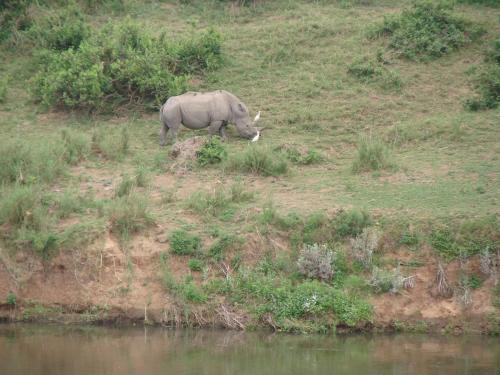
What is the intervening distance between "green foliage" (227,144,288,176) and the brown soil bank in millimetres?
2328

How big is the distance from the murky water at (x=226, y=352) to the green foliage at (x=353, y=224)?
179 centimetres

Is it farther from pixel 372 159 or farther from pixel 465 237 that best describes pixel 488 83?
pixel 465 237

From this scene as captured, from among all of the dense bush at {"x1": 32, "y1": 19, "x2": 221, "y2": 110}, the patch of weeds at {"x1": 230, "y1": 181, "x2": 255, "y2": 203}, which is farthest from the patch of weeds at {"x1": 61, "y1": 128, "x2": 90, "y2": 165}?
the patch of weeds at {"x1": 230, "y1": 181, "x2": 255, "y2": 203}

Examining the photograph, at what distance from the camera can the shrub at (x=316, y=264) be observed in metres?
12.5

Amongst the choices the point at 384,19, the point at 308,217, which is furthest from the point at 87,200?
the point at 384,19

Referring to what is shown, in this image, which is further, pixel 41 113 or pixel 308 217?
pixel 41 113

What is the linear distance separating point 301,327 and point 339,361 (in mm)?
1260

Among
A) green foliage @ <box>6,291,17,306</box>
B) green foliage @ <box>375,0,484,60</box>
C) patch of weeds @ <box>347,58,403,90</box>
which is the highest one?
green foliage @ <box>375,0,484,60</box>

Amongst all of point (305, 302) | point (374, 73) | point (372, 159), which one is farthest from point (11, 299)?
point (374, 73)

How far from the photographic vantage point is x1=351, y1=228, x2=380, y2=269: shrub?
12.6 m

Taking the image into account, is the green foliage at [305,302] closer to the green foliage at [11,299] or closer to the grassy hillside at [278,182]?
the grassy hillside at [278,182]

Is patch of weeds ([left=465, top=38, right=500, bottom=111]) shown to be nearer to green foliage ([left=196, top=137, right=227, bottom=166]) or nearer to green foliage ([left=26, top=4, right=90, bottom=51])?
green foliage ([left=196, top=137, right=227, bottom=166])

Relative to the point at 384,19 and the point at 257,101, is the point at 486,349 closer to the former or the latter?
the point at 257,101

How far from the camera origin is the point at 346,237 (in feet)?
42.9
